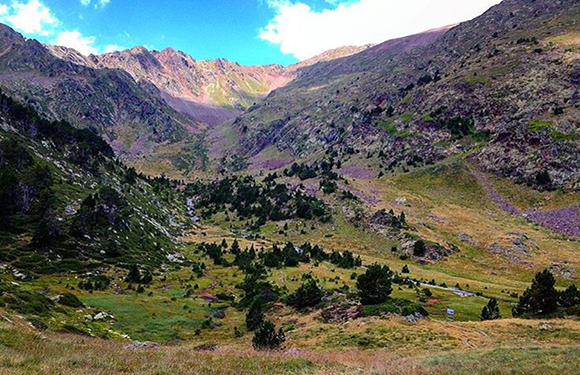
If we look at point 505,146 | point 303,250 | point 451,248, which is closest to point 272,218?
point 303,250

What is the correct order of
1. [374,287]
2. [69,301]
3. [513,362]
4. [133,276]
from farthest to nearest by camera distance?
[133,276] → [374,287] → [69,301] → [513,362]

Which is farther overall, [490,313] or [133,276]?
[133,276]

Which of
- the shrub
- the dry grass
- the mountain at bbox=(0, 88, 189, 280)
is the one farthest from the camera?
the shrub

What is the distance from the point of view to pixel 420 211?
124375 mm

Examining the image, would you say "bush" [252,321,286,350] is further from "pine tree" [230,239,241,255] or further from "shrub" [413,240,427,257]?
"shrub" [413,240,427,257]

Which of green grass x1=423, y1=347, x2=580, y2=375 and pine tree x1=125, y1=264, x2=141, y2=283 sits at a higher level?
pine tree x1=125, y1=264, x2=141, y2=283

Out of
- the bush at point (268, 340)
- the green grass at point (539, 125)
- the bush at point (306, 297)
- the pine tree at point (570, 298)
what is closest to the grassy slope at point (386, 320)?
the bush at point (306, 297)

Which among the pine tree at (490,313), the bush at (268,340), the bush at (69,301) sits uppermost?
the bush at (69,301)

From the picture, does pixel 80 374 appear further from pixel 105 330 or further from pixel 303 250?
pixel 303 250

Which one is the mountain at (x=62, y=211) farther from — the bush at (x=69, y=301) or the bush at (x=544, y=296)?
the bush at (x=544, y=296)

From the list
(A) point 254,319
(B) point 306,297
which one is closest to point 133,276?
(A) point 254,319

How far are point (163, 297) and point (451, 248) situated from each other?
75.8 m

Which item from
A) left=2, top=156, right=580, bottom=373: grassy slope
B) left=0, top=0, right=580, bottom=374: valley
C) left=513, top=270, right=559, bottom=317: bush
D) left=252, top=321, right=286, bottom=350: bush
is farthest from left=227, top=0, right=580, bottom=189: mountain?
left=252, top=321, right=286, bottom=350: bush

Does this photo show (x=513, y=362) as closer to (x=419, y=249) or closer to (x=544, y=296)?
(x=544, y=296)
